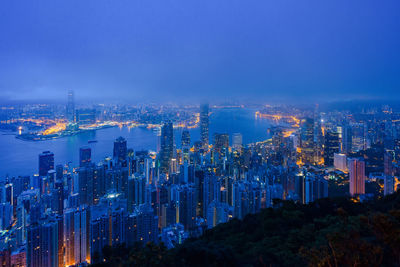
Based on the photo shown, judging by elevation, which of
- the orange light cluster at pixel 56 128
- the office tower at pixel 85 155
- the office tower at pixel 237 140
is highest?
the orange light cluster at pixel 56 128

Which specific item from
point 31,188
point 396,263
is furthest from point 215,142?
point 396,263

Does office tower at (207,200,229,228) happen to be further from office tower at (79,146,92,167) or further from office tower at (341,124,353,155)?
office tower at (341,124,353,155)

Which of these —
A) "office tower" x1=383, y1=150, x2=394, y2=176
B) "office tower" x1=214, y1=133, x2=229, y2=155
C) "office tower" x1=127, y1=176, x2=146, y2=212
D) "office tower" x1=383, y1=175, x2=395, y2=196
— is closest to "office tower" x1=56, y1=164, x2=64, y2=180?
"office tower" x1=127, y1=176, x2=146, y2=212

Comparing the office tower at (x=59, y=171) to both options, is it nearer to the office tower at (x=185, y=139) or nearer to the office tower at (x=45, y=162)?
the office tower at (x=45, y=162)

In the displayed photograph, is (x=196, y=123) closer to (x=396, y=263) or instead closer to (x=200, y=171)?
(x=200, y=171)

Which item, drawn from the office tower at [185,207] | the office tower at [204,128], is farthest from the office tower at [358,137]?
the office tower at [185,207]

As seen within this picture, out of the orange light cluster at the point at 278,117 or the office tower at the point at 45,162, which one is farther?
the orange light cluster at the point at 278,117
